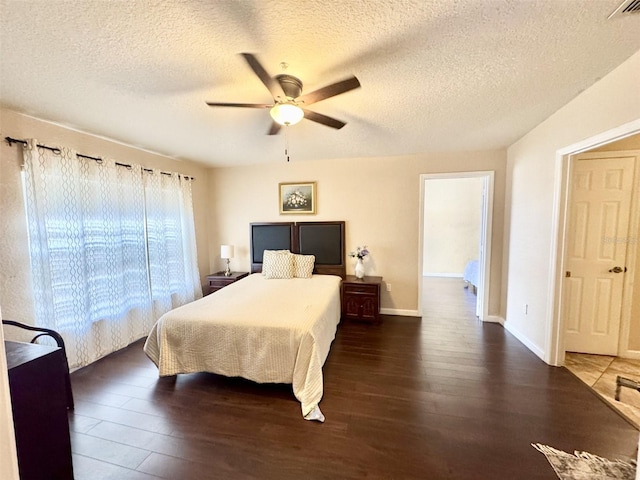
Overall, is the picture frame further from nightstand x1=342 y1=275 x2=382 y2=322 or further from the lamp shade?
nightstand x1=342 y1=275 x2=382 y2=322

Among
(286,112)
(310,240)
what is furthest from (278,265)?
(286,112)

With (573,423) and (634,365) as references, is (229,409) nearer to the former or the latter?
(573,423)

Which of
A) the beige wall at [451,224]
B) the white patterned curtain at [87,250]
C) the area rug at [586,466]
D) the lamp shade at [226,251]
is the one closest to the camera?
the area rug at [586,466]

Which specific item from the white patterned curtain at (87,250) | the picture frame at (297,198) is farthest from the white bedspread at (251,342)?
the picture frame at (297,198)

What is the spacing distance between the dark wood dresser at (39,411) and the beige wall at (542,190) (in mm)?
3622

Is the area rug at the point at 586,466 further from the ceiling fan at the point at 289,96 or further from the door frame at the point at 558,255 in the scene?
the ceiling fan at the point at 289,96

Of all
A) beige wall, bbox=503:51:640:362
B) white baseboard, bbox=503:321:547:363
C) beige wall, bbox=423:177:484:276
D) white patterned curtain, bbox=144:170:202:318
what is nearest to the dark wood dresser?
white patterned curtain, bbox=144:170:202:318

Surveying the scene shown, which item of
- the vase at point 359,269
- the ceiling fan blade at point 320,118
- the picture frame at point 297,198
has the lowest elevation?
the vase at point 359,269

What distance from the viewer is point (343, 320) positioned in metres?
3.77

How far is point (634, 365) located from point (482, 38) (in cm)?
332

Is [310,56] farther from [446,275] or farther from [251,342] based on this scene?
[446,275]

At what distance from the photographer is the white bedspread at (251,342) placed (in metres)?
2.07

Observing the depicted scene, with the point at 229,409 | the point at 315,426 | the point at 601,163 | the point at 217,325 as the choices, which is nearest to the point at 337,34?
the point at 217,325

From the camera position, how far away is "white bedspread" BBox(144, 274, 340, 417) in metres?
2.07
